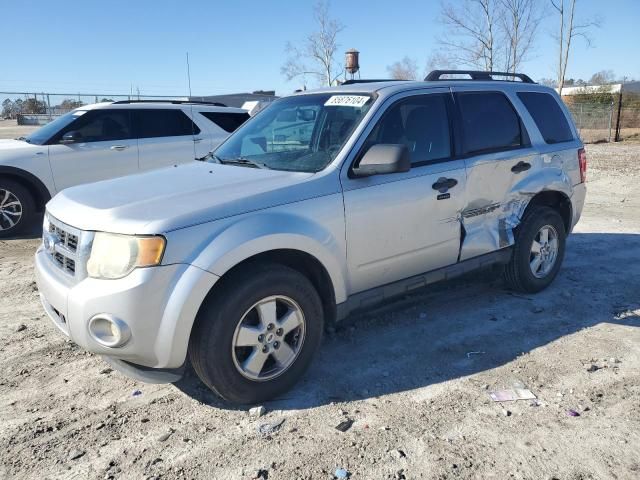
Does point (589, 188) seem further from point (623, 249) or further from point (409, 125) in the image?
point (409, 125)

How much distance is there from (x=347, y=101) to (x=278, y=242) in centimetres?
142

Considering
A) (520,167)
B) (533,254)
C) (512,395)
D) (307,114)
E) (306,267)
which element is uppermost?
(307,114)

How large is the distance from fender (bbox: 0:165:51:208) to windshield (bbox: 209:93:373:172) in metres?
4.33

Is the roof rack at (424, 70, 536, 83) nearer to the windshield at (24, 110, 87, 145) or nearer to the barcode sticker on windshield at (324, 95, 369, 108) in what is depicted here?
the barcode sticker on windshield at (324, 95, 369, 108)

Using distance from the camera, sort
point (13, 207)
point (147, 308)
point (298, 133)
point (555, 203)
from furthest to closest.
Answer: point (13, 207) → point (555, 203) → point (298, 133) → point (147, 308)

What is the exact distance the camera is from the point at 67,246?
10.2 ft

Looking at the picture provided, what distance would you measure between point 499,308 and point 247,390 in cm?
261

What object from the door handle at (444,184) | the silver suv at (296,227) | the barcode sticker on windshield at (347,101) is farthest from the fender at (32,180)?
the door handle at (444,184)

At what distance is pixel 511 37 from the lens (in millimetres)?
28562

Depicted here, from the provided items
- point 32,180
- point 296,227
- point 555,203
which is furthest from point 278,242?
point 32,180

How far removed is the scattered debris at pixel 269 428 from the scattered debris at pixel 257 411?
4.2 inches

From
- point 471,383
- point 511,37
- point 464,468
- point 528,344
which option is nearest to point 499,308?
point 528,344

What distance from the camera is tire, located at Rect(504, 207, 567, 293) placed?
4.79 m

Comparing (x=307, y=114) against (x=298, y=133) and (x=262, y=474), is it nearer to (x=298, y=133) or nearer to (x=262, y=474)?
(x=298, y=133)
